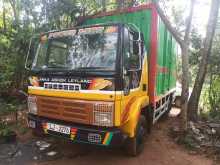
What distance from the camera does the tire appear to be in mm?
4999

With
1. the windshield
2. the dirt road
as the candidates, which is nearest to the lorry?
the windshield

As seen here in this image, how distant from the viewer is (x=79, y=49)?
476cm

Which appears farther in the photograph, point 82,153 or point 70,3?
point 70,3

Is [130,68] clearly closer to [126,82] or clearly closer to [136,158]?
[126,82]

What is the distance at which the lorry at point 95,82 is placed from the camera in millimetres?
4254

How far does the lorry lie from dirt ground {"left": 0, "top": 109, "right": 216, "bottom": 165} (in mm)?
261

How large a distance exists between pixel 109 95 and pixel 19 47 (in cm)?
676

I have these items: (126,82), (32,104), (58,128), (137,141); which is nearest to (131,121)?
(126,82)

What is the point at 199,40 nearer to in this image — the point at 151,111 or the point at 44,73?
the point at 151,111

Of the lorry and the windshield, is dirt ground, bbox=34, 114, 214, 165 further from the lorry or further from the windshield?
the windshield

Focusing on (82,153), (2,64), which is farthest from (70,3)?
(82,153)

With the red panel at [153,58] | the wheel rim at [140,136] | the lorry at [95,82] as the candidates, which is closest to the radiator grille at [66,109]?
the lorry at [95,82]

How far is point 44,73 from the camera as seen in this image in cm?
481

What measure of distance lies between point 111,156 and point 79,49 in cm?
214
